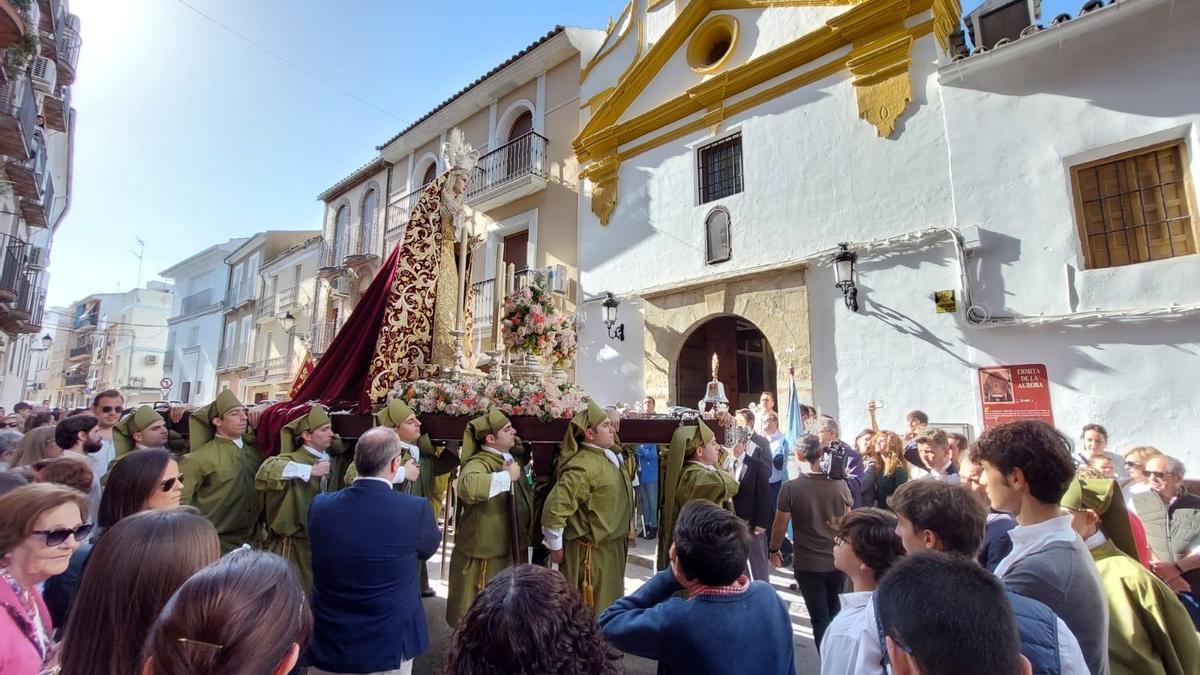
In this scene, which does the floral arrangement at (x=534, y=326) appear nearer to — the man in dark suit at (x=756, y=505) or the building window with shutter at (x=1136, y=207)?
the man in dark suit at (x=756, y=505)

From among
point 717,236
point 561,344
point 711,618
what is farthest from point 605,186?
point 711,618

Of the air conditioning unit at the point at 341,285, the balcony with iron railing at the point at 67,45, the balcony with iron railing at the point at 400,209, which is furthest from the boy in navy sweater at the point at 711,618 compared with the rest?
the air conditioning unit at the point at 341,285

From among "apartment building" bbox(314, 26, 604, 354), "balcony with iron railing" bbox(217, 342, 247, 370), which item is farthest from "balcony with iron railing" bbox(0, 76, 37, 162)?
"balcony with iron railing" bbox(217, 342, 247, 370)

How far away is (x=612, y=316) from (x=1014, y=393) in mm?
5514

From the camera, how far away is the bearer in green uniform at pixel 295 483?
11.2 feet

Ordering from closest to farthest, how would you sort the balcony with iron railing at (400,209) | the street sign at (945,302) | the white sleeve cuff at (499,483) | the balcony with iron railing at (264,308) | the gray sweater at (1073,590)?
1. the gray sweater at (1073,590)
2. the white sleeve cuff at (499,483)
3. the street sign at (945,302)
4. the balcony with iron railing at (400,209)
5. the balcony with iron railing at (264,308)

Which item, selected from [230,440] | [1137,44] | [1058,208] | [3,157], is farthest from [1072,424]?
[3,157]

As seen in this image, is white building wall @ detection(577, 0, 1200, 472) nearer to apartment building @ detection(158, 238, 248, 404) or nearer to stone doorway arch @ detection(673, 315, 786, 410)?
stone doorway arch @ detection(673, 315, 786, 410)

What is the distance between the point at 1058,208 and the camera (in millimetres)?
6125

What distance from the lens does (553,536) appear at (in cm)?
335

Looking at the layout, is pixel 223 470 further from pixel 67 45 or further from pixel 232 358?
pixel 232 358

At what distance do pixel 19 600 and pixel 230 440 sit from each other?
7.98 feet

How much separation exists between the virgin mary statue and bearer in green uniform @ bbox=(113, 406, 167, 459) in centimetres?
82

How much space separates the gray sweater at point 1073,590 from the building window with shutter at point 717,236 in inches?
280
